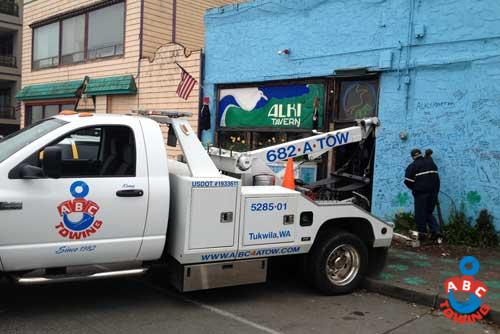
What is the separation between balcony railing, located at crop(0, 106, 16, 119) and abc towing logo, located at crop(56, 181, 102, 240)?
34.2 meters

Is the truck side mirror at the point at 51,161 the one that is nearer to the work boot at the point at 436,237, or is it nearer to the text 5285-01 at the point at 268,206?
the text 5285-01 at the point at 268,206

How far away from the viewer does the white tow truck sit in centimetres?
468

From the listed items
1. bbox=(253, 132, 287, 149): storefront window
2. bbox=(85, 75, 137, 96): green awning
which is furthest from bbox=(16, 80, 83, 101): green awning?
bbox=(253, 132, 287, 149): storefront window

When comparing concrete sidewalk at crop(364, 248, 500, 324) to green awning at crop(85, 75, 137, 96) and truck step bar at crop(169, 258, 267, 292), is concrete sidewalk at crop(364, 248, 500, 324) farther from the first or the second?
green awning at crop(85, 75, 137, 96)

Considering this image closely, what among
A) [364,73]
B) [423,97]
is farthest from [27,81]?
[423,97]

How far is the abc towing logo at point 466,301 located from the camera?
18.4ft

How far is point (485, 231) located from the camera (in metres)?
8.77

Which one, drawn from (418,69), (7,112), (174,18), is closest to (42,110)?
(174,18)

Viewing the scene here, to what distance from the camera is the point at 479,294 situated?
604 cm

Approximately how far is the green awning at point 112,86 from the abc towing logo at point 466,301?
1130 cm

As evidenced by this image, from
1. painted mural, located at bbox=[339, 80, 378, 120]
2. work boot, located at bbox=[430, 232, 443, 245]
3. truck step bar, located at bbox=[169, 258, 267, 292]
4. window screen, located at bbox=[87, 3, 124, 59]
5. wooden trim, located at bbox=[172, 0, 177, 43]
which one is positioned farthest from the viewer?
window screen, located at bbox=[87, 3, 124, 59]

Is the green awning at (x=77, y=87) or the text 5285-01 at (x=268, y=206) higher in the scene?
the green awning at (x=77, y=87)

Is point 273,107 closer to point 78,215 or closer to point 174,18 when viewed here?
point 174,18

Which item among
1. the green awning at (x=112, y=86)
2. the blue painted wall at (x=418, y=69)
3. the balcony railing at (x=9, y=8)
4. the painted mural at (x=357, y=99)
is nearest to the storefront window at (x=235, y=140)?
the blue painted wall at (x=418, y=69)
